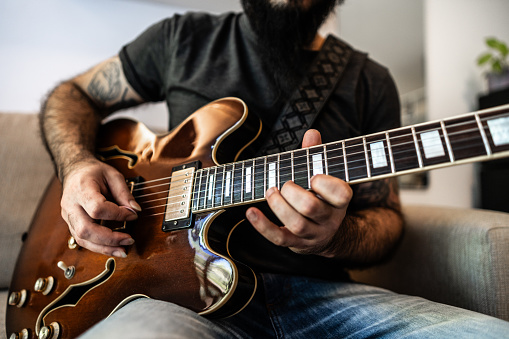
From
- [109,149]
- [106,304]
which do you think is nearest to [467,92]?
[109,149]

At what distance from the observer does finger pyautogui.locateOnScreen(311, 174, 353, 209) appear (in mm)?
440

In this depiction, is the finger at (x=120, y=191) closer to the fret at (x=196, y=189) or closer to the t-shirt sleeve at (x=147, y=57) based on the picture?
the fret at (x=196, y=189)

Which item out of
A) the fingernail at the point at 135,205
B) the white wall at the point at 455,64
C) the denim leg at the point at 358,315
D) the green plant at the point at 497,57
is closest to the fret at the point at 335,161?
the denim leg at the point at 358,315

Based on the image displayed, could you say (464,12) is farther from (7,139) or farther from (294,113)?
(7,139)

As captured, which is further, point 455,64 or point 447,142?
point 455,64

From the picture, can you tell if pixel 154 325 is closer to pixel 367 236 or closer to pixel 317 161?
pixel 317 161

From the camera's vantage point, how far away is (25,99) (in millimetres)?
1623

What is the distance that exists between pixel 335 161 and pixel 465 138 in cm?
18

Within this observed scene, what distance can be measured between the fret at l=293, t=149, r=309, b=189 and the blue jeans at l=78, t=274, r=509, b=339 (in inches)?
11.8

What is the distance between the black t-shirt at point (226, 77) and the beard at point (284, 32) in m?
0.03

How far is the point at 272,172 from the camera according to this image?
54 cm

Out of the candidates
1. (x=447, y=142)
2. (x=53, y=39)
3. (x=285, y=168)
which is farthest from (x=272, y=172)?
(x=53, y=39)

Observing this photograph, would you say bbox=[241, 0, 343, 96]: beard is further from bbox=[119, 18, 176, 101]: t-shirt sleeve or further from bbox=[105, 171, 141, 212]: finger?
bbox=[105, 171, 141, 212]: finger

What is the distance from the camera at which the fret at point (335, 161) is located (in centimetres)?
48
